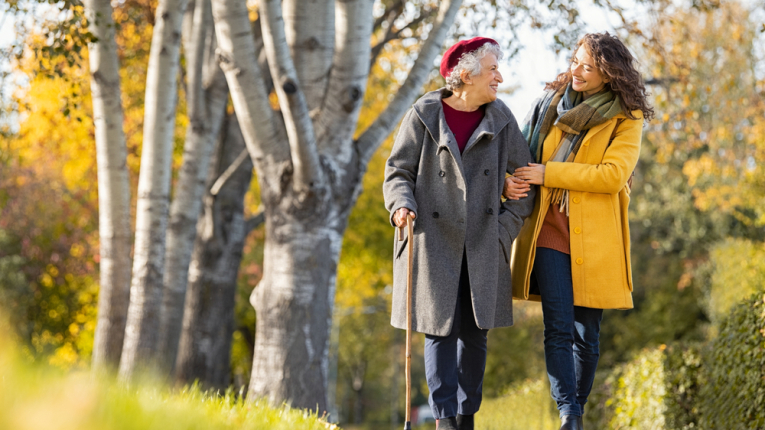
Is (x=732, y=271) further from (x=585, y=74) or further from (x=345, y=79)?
(x=585, y=74)

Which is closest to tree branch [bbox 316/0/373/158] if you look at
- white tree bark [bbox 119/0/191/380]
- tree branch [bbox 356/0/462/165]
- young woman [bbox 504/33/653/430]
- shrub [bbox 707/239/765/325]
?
tree branch [bbox 356/0/462/165]

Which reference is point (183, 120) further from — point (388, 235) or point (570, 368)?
point (570, 368)

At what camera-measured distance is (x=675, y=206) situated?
2211 cm

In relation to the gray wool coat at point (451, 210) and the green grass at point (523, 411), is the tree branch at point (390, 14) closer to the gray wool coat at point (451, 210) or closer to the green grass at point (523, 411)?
the green grass at point (523, 411)

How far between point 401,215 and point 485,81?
924 mm

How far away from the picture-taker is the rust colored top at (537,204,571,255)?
13.5 ft

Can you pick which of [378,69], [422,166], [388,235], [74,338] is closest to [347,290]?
[388,235]

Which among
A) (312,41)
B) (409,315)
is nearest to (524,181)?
(409,315)

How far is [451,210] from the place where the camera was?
13.1ft

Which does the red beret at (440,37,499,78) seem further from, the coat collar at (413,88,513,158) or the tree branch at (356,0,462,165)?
the tree branch at (356,0,462,165)

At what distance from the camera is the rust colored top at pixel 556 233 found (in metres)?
4.12

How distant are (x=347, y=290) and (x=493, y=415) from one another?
72.2 feet

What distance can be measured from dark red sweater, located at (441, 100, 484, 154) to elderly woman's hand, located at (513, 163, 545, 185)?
0.36 metres

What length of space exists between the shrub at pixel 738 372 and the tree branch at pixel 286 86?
3509 mm
